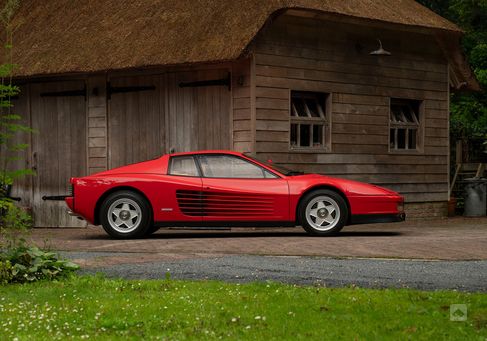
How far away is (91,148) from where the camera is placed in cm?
1725

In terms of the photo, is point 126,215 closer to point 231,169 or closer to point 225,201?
point 225,201

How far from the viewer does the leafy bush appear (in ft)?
26.7

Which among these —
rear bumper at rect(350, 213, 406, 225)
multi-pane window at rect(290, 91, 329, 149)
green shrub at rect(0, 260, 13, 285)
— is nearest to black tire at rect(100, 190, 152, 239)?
rear bumper at rect(350, 213, 406, 225)

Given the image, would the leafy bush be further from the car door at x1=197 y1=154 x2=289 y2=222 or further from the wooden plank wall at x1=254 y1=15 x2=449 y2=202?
the wooden plank wall at x1=254 y1=15 x2=449 y2=202

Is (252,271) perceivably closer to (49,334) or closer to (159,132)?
(49,334)

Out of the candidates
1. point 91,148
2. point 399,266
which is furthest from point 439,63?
point 399,266

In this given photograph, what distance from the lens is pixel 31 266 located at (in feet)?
27.5

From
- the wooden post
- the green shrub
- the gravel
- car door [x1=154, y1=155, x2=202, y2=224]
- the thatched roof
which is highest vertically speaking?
the thatched roof

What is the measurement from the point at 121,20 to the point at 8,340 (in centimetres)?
1249

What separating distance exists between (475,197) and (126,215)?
409 inches

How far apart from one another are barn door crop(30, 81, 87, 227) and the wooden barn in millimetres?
29

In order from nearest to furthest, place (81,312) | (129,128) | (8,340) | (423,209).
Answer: (8,340) → (81,312) → (129,128) → (423,209)

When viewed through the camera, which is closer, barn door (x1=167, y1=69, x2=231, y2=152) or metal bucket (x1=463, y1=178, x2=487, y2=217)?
barn door (x1=167, y1=69, x2=231, y2=152)

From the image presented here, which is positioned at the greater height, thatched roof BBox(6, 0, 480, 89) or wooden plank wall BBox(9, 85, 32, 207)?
thatched roof BBox(6, 0, 480, 89)
